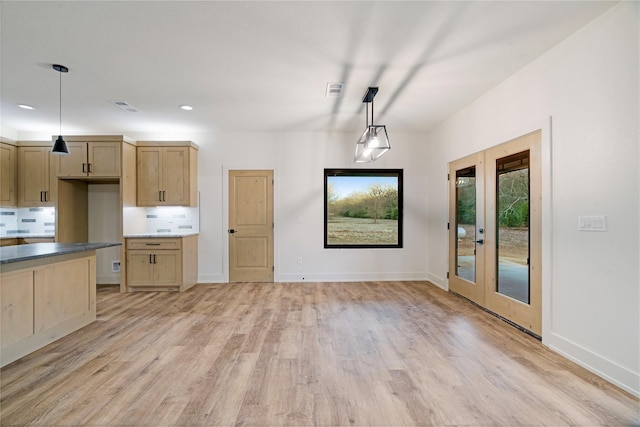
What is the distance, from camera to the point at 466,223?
4.10m

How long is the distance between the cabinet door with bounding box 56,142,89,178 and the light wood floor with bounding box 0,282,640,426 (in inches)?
95.4

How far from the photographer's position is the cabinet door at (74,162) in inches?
178

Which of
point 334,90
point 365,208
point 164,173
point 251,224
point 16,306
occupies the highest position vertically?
point 334,90

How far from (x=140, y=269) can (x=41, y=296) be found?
6.46ft

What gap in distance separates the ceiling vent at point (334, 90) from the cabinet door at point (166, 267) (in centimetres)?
334

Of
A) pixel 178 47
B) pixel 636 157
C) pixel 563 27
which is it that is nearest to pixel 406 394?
pixel 636 157

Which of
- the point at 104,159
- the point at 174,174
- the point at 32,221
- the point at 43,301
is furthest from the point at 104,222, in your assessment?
the point at 43,301

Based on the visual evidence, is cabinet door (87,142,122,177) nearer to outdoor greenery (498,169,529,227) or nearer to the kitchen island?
the kitchen island

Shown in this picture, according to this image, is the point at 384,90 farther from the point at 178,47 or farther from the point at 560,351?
the point at 560,351

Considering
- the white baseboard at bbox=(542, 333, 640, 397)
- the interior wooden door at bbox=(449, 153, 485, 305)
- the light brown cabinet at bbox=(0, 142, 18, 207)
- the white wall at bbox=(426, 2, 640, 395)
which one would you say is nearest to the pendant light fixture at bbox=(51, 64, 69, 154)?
the light brown cabinet at bbox=(0, 142, 18, 207)

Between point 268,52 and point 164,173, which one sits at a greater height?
point 268,52

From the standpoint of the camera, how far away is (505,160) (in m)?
3.27

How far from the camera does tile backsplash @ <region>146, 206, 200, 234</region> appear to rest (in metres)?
5.18

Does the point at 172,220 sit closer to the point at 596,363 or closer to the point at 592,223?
the point at 592,223
